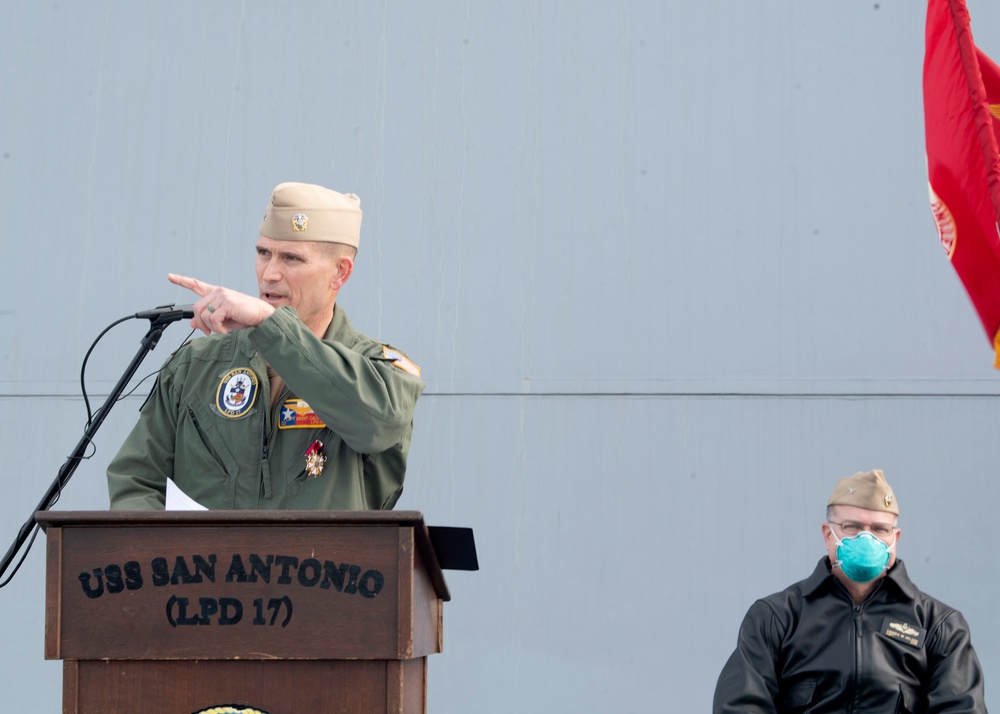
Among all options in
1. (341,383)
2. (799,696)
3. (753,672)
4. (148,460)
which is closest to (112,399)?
(148,460)

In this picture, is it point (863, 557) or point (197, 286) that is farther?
point (863, 557)

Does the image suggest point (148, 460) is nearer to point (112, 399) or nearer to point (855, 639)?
point (112, 399)

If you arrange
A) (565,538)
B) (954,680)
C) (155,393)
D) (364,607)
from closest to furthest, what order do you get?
(364,607) → (155,393) → (954,680) → (565,538)

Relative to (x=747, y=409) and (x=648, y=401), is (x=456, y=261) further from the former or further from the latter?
(x=747, y=409)

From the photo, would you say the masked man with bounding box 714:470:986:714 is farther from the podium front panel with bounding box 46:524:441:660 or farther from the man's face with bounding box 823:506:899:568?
the podium front panel with bounding box 46:524:441:660

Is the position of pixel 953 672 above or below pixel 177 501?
below

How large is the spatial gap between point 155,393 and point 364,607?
0.94 meters

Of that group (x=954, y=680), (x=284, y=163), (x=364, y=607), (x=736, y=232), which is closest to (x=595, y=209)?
(x=736, y=232)

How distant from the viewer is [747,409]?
3.96 m

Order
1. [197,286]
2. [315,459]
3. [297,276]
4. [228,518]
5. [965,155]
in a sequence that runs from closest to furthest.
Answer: [228,518]
[197,286]
[315,459]
[297,276]
[965,155]

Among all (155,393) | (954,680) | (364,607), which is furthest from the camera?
(954,680)

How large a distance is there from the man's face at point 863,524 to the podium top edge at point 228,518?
5.16 ft

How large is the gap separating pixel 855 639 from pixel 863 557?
0.20m

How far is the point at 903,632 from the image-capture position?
9.71 ft
